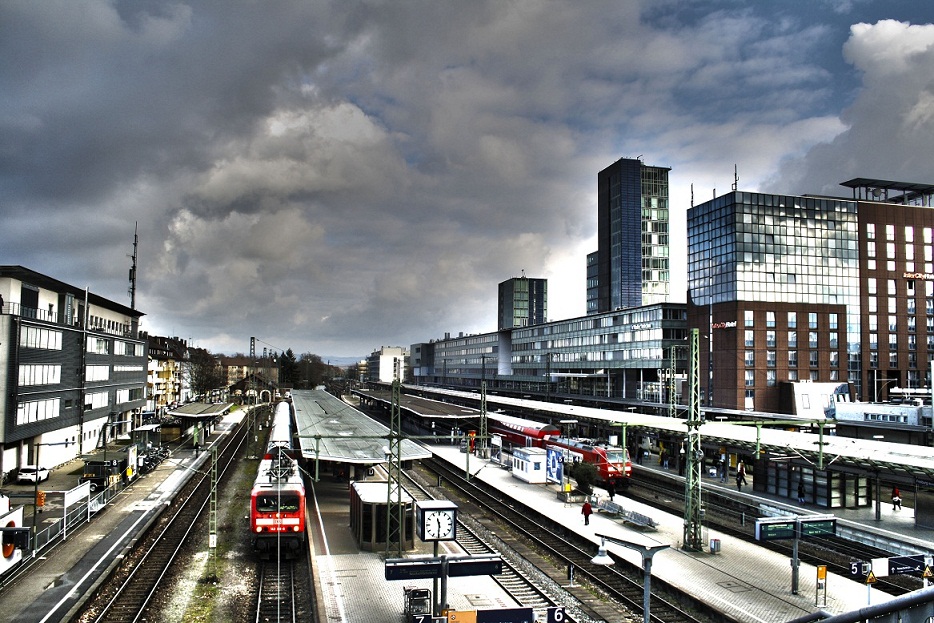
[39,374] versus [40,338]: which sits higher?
[40,338]

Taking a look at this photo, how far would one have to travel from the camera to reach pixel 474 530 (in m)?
32.5

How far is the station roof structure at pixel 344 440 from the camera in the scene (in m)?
36.3

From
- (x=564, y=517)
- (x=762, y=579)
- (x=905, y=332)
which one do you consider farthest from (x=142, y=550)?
(x=905, y=332)

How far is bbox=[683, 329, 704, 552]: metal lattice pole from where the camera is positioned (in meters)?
28.5

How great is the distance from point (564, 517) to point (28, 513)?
92.0ft

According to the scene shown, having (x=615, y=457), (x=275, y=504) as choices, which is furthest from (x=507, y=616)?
(x=615, y=457)

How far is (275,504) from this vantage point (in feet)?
87.0

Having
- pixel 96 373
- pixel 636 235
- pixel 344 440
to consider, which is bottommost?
pixel 344 440

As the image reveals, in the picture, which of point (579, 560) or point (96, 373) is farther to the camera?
point (96, 373)

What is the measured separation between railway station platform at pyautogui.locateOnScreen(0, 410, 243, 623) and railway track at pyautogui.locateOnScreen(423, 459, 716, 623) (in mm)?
16852

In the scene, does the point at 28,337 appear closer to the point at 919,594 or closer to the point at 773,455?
the point at 773,455

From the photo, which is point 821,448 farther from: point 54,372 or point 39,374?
point 54,372

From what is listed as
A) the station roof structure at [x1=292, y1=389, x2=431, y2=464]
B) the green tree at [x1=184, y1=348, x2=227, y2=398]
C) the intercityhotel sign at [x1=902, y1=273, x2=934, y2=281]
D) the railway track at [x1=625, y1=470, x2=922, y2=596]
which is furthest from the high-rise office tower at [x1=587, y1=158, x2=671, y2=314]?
the railway track at [x1=625, y1=470, x2=922, y2=596]

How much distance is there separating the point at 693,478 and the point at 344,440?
23.4m
